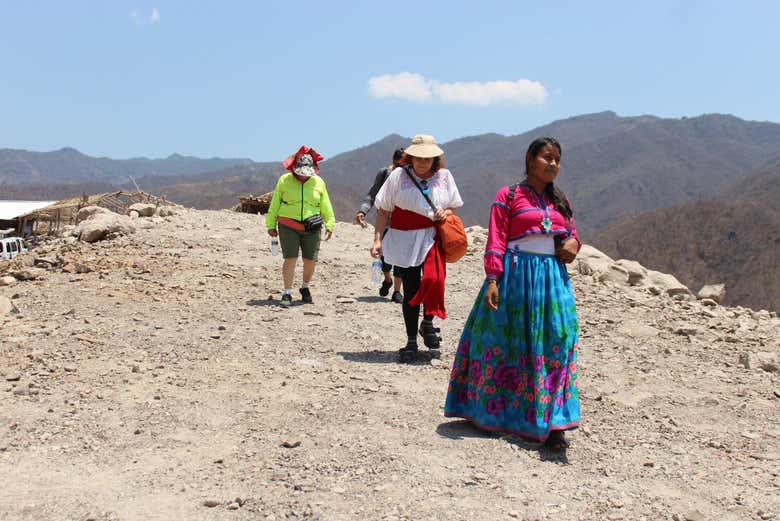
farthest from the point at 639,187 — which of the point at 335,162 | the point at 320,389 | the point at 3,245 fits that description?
the point at 320,389

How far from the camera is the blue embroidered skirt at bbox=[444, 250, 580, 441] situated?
12.1ft

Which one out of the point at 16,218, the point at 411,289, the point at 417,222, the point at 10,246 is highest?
the point at 417,222

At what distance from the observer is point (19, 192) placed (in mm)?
139000

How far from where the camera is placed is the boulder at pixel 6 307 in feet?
22.1

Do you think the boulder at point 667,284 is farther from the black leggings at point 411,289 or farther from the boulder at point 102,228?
the boulder at point 102,228

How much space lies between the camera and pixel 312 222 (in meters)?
7.48

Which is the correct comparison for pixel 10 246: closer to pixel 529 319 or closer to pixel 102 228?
pixel 102 228

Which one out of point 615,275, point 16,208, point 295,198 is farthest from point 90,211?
point 16,208

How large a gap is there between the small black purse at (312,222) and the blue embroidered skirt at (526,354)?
3.77 metres

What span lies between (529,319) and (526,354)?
0.19 metres

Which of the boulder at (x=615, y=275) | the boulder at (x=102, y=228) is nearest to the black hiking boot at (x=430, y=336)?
the boulder at (x=615, y=275)

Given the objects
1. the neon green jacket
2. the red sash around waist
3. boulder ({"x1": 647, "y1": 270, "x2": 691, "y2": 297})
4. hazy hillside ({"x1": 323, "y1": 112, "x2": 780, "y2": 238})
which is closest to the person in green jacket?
the neon green jacket

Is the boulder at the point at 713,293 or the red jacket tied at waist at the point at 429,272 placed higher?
the red jacket tied at waist at the point at 429,272

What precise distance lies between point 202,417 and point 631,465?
245cm
